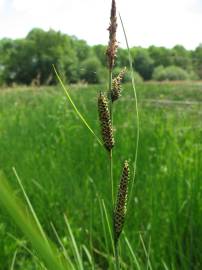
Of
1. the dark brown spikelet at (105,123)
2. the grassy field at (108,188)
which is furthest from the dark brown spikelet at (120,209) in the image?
the grassy field at (108,188)

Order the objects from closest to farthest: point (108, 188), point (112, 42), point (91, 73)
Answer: point (112, 42) → point (91, 73) → point (108, 188)

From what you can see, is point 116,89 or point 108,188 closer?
point 116,89

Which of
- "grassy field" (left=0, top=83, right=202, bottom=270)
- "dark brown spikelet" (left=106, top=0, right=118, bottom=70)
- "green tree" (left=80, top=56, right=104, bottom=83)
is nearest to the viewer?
"dark brown spikelet" (left=106, top=0, right=118, bottom=70)

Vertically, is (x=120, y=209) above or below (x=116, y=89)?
below

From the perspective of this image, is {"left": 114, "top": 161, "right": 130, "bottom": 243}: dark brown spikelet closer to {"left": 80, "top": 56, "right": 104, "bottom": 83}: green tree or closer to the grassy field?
{"left": 80, "top": 56, "right": 104, "bottom": 83}: green tree

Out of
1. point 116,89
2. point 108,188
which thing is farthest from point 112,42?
point 108,188

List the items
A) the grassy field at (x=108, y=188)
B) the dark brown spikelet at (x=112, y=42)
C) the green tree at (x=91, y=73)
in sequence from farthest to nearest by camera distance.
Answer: the grassy field at (x=108, y=188) < the green tree at (x=91, y=73) < the dark brown spikelet at (x=112, y=42)

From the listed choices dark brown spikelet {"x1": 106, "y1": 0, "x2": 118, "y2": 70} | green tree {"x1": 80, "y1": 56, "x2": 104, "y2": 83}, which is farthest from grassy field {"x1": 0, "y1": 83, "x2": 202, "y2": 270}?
dark brown spikelet {"x1": 106, "y1": 0, "x2": 118, "y2": 70}

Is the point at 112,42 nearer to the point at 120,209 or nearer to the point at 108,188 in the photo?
the point at 120,209

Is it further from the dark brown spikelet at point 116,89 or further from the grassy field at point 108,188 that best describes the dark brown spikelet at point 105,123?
the grassy field at point 108,188
